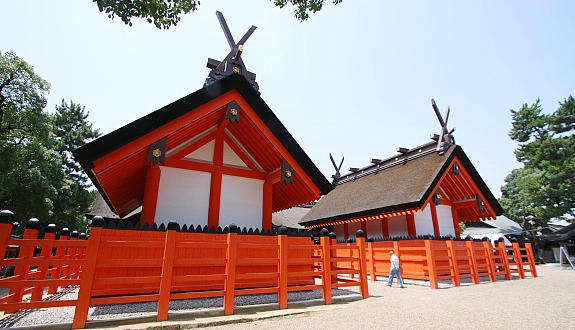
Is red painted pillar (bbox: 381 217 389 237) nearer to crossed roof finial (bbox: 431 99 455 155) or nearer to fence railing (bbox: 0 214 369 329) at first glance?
crossed roof finial (bbox: 431 99 455 155)

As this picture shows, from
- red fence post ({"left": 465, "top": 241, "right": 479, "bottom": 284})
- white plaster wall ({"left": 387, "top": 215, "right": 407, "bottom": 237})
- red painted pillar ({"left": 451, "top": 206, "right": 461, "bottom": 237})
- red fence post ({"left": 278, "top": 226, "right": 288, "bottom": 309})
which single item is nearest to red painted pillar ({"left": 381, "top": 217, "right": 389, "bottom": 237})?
white plaster wall ({"left": 387, "top": 215, "right": 407, "bottom": 237})

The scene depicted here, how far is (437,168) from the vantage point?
11547mm

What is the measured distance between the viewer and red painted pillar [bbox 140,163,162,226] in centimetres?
614

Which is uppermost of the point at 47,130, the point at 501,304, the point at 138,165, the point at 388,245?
the point at 47,130

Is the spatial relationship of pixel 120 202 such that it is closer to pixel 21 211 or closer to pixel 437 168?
pixel 437 168

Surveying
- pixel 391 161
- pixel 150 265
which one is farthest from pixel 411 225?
pixel 150 265

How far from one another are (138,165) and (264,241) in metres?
3.60

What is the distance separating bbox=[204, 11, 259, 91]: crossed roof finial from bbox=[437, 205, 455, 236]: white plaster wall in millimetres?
10775

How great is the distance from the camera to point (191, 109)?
596cm

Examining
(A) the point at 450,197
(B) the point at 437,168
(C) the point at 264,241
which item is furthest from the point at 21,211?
(A) the point at 450,197

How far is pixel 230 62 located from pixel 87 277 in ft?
21.6

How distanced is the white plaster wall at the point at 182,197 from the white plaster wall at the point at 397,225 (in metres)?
9.27

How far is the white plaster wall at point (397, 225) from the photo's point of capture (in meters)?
12.2

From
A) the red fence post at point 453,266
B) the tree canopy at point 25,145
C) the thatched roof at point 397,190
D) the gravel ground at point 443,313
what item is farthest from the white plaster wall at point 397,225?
the tree canopy at point 25,145
